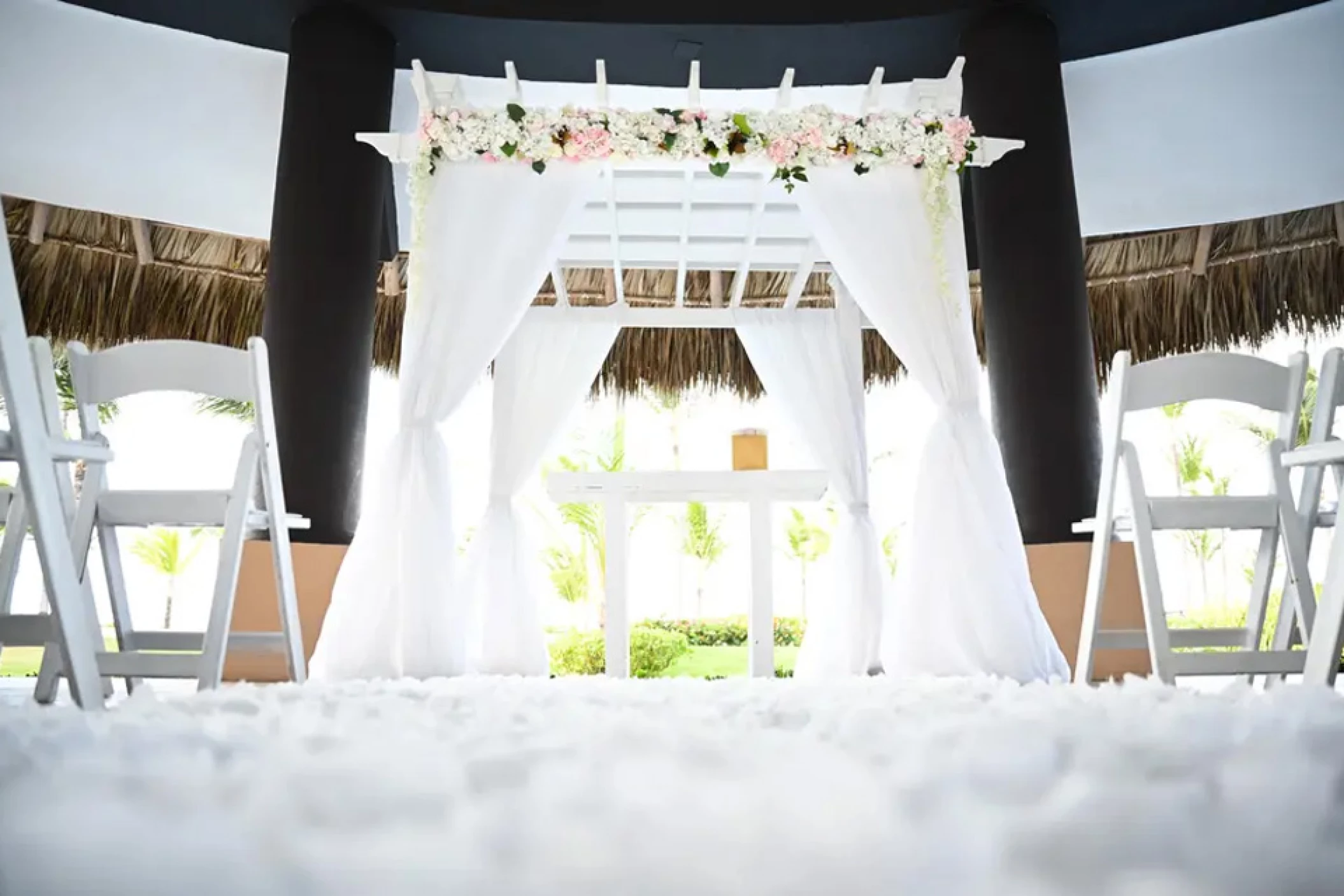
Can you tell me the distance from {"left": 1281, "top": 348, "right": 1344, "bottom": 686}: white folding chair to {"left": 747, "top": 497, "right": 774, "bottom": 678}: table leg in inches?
70.0

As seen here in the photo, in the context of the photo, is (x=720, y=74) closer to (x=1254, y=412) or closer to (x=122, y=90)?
(x=122, y=90)

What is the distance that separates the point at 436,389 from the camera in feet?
10.9

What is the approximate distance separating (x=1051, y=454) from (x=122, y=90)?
5.36 meters

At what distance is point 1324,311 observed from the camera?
6.39 metres

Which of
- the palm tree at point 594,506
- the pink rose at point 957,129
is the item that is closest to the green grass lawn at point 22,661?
the palm tree at point 594,506

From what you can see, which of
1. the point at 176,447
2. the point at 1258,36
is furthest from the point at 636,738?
the point at 176,447

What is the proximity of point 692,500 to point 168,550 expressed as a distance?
1119 cm

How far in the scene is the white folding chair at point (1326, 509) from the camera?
1650 millimetres

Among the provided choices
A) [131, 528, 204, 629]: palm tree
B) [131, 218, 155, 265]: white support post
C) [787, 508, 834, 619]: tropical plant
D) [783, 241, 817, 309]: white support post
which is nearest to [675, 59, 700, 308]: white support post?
[783, 241, 817, 309]: white support post

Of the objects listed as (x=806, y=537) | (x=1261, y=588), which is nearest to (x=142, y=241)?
(x=1261, y=588)

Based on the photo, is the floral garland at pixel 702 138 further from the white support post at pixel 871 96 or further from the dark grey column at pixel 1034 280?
the dark grey column at pixel 1034 280

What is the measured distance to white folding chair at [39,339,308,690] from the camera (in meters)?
2.27

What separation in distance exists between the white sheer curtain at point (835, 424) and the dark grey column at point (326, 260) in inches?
75.0

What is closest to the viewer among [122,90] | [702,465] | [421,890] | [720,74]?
[421,890]
